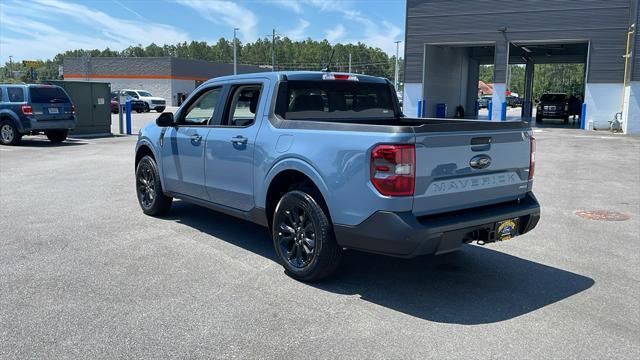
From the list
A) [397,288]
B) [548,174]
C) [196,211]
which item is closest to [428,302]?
[397,288]

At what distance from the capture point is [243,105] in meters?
6.04

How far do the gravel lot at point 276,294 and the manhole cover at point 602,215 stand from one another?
0.19 metres

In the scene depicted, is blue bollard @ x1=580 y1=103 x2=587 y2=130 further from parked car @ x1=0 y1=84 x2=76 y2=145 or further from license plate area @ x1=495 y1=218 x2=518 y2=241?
license plate area @ x1=495 y1=218 x2=518 y2=241

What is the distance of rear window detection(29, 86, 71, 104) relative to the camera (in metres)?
16.7

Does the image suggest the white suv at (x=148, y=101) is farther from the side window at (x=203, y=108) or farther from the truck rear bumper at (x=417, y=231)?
the truck rear bumper at (x=417, y=231)

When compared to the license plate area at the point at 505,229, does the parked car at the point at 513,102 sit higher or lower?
higher

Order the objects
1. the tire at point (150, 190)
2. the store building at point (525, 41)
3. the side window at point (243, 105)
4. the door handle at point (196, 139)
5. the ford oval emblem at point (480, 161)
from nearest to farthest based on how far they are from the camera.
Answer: the ford oval emblem at point (480, 161), the side window at point (243, 105), the door handle at point (196, 139), the tire at point (150, 190), the store building at point (525, 41)

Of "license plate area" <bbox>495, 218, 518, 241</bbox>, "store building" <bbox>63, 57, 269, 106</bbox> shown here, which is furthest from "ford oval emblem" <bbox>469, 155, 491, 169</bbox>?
"store building" <bbox>63, 57, 269, 106</bbox>

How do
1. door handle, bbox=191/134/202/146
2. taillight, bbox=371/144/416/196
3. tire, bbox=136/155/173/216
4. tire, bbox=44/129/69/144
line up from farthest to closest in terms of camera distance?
tire, bbox=44/129/69/144 → tire, bbox=136/155/173/216 → door handle, bbox=191/134/202/146 → taillight, bbox=371/144/416/196

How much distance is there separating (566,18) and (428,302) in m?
27.5

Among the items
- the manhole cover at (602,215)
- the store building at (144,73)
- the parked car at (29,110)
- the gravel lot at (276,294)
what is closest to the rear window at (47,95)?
the parked car at (29,110)

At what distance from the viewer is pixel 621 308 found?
4516mm

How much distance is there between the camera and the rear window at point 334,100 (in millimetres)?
5480

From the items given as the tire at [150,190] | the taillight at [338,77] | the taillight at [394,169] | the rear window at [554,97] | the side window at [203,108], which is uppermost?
the rear window at [554,97]
